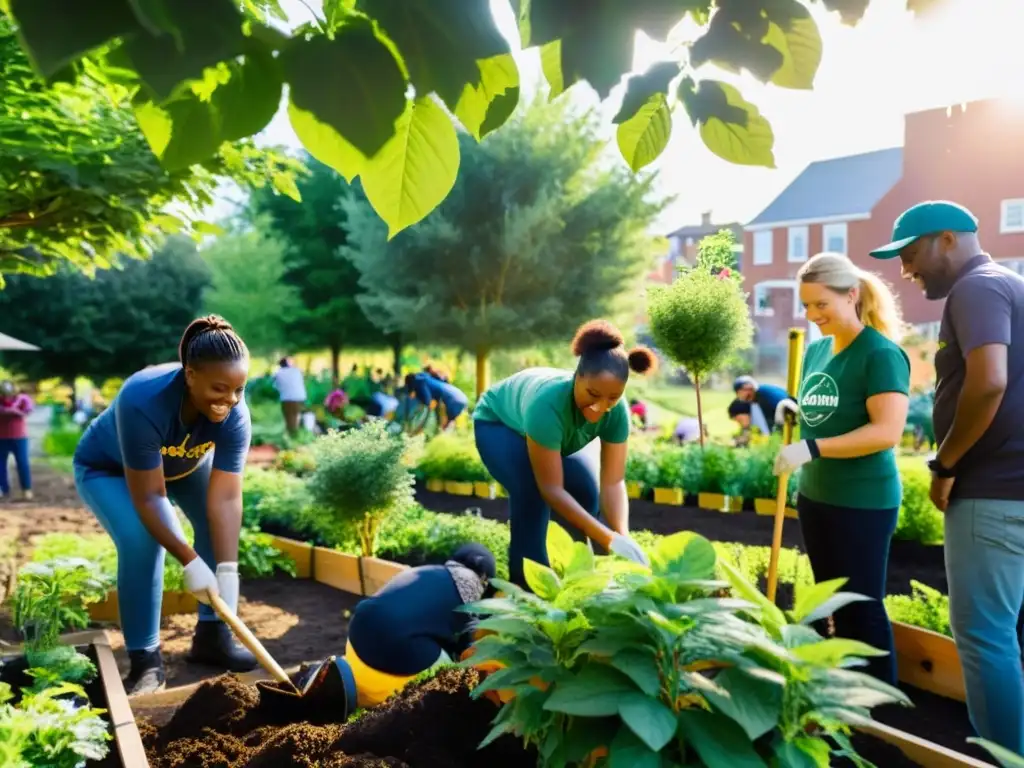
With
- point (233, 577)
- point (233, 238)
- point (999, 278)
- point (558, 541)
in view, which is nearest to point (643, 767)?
point (558, 541)

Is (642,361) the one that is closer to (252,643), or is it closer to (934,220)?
(934,220)

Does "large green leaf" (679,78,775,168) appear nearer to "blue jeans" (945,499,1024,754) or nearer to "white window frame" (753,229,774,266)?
"blue jeans" (945,499,1024,754)

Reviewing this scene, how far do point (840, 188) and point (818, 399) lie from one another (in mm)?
15889

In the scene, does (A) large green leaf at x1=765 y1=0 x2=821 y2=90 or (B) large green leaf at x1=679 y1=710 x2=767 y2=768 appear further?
(B) large green leaf at x1=679 y1=710 x2=767 y2=768

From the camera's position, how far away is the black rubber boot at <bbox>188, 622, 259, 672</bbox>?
146 inches

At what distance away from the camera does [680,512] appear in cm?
738

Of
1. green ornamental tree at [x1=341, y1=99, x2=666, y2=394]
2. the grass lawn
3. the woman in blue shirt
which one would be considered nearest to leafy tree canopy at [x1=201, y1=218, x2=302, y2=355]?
green ornamental tree at [x1=341, y1=99, x2=666, y2=394]

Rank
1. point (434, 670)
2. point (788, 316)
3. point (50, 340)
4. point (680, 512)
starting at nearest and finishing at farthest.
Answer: point (434, 670) < point (680, 512) < point (788, 316) < point (50, 340)

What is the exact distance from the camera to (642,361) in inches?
132

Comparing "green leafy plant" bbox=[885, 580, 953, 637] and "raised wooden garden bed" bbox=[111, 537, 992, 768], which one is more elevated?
"raised wooden garden bed" bbox=[111, 537, 992, 768]

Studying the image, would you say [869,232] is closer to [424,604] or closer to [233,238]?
[424,604]

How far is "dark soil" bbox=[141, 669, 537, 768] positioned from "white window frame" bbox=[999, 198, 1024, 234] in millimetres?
9542

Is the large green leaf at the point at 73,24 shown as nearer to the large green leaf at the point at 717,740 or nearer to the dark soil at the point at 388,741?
the large green leaf at the point at 717,740

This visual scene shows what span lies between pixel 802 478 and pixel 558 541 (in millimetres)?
1735
